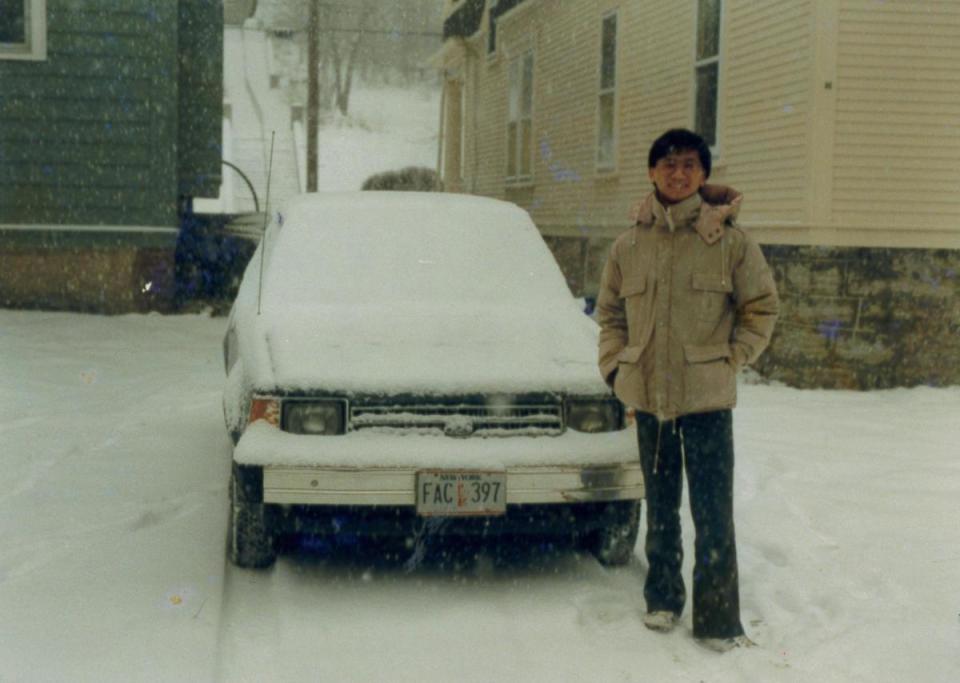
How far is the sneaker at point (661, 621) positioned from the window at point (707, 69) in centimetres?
924

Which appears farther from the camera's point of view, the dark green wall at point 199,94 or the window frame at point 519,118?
the window frame at point 519,118

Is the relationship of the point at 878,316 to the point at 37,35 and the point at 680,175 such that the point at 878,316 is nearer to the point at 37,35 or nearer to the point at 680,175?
the point at 680,175

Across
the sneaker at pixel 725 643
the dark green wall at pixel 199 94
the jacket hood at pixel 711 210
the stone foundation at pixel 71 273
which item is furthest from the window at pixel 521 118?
the sneaker at pixel 725 643

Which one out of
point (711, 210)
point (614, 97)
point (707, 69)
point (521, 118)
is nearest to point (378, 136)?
point (521, 118)

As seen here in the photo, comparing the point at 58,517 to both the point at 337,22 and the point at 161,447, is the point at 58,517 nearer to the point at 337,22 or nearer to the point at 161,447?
the point at 161,447

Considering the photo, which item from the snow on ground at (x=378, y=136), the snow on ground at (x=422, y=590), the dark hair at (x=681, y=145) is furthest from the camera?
the snow on ground at (x=378, y=136)

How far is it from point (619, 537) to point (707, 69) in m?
9.25

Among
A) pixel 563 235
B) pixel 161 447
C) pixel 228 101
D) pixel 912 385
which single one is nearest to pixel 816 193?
pixel 912 385

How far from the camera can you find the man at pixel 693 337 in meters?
4.30

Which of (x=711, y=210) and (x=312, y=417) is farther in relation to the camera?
(x=312, y=417)

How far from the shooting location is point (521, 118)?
859 inches

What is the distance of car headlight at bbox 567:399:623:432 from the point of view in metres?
5.04

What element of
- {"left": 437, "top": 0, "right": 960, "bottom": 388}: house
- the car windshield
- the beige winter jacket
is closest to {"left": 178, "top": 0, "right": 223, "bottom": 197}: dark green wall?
{"left": 437, "top": 0, "right": 960, "bottom": 388}: house

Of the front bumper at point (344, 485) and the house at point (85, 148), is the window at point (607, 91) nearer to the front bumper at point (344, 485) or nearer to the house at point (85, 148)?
the house at point (85, 148)
